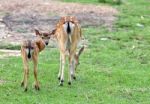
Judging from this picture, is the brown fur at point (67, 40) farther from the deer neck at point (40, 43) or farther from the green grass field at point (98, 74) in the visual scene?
the deer neck at point (40, 43)

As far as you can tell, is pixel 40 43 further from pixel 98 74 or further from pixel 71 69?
pixel 98 74

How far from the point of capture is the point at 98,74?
12875 mm

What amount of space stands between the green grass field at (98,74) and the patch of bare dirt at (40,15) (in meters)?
1.44

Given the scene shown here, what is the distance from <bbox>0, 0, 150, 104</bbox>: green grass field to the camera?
10.8 m

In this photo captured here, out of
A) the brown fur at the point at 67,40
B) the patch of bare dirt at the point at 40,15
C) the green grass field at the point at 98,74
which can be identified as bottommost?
the patch of bare dirt at the point at 40,15

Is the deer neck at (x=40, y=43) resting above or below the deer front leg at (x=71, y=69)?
above

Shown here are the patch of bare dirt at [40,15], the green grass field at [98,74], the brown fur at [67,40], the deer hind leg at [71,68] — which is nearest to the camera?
the green grass field at [98,74]

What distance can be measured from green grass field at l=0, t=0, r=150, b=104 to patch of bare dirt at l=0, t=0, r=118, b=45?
1441 millimetres

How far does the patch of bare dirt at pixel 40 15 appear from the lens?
18028 millimetres

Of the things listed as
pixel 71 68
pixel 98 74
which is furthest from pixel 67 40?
pixel 98 74

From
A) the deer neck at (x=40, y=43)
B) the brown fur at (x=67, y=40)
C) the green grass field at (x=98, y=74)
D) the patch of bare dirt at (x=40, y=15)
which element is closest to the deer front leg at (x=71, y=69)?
the brown fur at (x=67, y=40)

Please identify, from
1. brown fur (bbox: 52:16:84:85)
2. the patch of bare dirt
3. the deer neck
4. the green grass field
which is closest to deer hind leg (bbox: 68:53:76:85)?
brown fur (bbox: 52:16:84:85)

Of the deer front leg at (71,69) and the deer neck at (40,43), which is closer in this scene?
the deer neck at (40,43)

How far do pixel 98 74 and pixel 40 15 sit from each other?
8.01m
